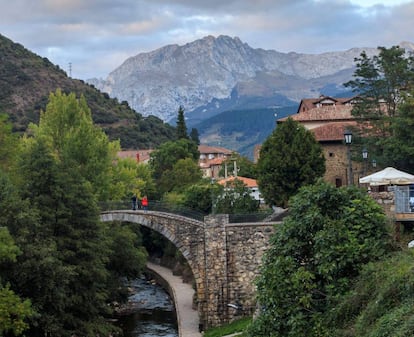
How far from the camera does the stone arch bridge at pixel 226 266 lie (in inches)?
1389

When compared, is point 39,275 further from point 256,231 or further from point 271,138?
point 271,138

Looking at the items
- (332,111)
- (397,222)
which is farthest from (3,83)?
(397,222)

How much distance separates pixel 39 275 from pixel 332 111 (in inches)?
1293

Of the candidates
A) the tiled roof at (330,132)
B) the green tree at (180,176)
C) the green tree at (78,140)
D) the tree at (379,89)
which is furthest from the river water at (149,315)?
the green tree at (180,176)

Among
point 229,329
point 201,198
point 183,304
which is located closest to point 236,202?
point 183,304

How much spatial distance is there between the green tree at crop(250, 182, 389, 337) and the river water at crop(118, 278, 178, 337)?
2062cm

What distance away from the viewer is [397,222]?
2430cm

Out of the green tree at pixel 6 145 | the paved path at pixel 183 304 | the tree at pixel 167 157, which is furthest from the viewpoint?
the tree at pixel 167 157

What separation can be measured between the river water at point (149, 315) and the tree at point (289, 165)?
944 cm

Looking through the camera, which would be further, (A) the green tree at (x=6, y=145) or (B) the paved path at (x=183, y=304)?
(A) the green tree at (x=6, y=145)

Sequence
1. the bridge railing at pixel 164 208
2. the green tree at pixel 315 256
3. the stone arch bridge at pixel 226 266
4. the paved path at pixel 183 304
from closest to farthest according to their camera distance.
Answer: the green tree at pixel 315 256 < the stone arch bridge at pixel 226 266 < the paved path at pixel 183 304 < the bridge railing at pixel 164 208

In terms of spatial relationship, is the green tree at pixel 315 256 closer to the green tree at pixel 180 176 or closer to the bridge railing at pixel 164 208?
the bridge railing at pixel 164 208

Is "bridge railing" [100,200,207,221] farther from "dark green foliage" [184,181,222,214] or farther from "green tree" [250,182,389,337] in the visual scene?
"green tree" [250,182,389,337]

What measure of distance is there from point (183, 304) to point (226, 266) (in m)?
9.12
